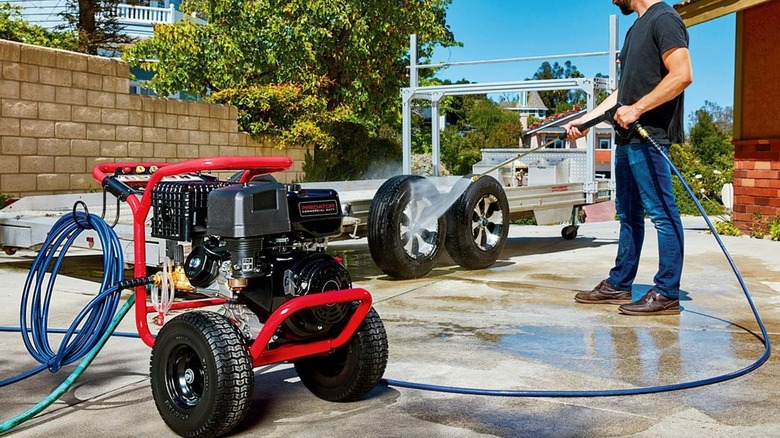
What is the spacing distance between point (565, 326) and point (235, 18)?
540 inches

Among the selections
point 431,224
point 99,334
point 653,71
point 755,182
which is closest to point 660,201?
point 653,71

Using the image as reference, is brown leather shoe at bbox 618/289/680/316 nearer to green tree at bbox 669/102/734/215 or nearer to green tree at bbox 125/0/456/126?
green tree at bbox 669/102/734/215

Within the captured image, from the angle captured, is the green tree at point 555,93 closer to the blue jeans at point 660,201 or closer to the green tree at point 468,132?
the green tree at point 468,132

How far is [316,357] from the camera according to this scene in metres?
3.77

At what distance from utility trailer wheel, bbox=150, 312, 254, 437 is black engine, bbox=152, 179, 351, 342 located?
0.20m

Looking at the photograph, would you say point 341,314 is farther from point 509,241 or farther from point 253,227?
point 509,241

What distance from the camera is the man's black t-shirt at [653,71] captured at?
538 centimetres

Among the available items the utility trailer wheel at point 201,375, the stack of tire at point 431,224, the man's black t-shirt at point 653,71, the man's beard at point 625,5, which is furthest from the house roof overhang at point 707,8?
the utility trailer wheel at point 201,375

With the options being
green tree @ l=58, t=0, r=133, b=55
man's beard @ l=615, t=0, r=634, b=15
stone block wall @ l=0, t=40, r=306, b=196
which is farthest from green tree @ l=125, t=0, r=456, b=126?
man's beard @ l=615, t=0, r=634, b=15

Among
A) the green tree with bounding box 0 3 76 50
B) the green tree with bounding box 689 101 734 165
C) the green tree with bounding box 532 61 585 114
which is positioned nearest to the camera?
the green tree with bounding box 0 3 76 50

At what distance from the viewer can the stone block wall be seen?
10.6m

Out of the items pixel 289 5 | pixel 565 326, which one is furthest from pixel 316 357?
pixel 289 5

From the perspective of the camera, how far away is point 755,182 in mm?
10898

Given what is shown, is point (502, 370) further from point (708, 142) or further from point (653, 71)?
point (708, 142)
